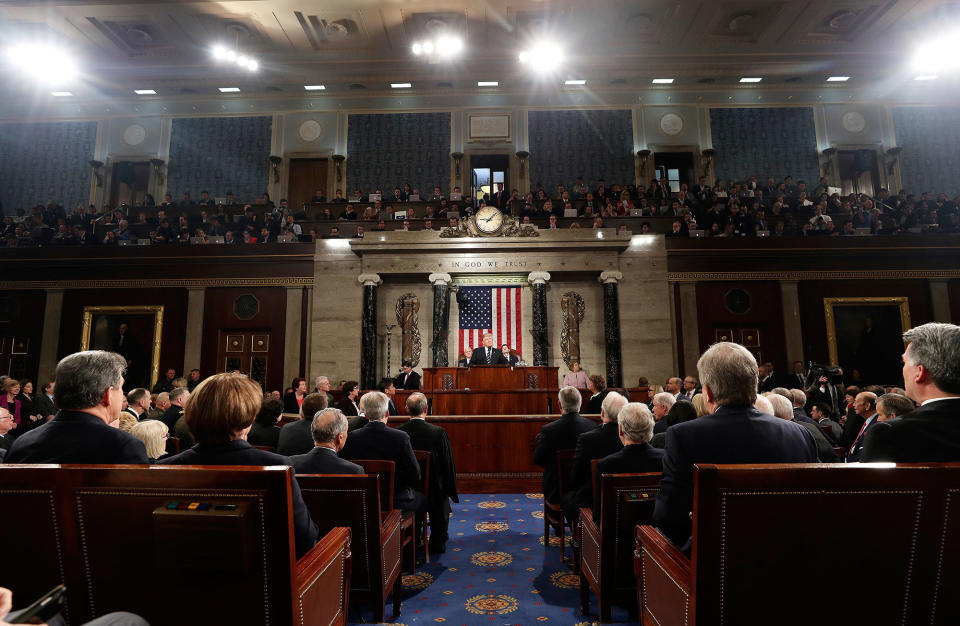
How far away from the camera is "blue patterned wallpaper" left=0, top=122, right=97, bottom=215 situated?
50.9ft

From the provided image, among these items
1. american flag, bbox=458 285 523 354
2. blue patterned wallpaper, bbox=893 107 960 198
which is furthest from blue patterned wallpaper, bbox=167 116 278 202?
blue patterned wallpaper, bbox=893 107 960 198

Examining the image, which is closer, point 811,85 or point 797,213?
point 797,213

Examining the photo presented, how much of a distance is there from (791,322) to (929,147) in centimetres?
873

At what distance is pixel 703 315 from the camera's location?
441 inches

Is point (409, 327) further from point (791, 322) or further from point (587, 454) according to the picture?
point (587, 454)

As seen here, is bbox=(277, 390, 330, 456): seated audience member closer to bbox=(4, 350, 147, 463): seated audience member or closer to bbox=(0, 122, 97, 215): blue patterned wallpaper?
bbox=(4, 350, 147, 463): seated audience member

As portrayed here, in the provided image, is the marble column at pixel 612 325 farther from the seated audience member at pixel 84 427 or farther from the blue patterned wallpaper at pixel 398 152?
the seated audience member at pixel 84 427

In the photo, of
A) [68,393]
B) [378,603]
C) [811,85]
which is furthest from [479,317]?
[811,85]

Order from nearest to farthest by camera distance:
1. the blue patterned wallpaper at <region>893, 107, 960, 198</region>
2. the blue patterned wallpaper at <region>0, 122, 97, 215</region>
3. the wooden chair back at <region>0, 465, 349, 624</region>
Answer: the wooden chair back at <region>0, 465, 349, 624</region> → the blue patterned wallpaper at <region>893, 107, 960, 198</region> → the blue patterned wallpaper at <region>0, 122, 97, 215</region>

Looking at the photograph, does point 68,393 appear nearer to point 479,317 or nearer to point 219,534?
point 219,534

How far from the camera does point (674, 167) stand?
15.3 m

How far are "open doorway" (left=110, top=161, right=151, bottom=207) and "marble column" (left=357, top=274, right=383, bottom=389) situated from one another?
8.88m

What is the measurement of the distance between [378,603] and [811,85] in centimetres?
1763

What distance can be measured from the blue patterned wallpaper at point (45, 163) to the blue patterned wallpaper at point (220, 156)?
261 centimetres
